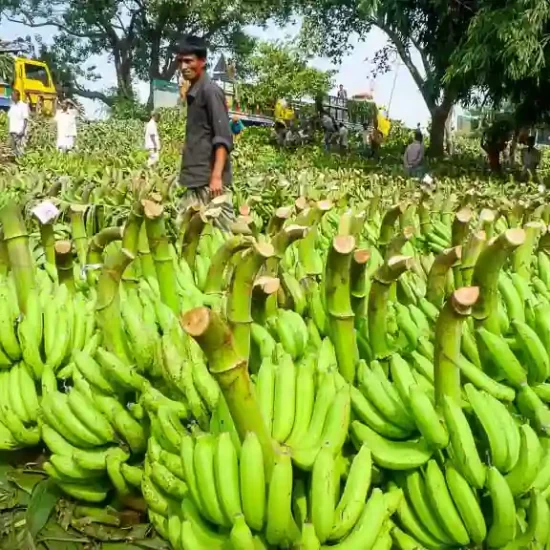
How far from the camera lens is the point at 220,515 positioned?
127cm

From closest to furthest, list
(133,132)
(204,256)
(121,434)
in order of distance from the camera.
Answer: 1. (121,434)
2. (204,256)
3. (133,132)

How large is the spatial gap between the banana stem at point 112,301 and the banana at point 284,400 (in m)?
0.59

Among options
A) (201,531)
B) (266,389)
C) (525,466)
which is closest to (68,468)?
(201,531)

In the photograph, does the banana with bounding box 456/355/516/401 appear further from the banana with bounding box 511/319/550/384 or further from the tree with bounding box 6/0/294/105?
the tree with bounding box 6/0/294/105

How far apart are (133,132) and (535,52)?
11414 millimetres

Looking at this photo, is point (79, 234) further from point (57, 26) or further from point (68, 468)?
point (57, 26)

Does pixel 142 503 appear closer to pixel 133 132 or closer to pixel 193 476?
pixel 193 476

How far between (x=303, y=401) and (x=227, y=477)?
0.25 meters

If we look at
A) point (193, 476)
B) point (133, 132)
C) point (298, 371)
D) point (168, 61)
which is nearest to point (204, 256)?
point (298, 371)

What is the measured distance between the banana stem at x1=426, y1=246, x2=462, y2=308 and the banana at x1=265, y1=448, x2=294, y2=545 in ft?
2.16

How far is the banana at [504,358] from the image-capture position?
1506mm

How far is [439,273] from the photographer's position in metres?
1.78

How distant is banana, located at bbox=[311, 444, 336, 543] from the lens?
1.23 meters

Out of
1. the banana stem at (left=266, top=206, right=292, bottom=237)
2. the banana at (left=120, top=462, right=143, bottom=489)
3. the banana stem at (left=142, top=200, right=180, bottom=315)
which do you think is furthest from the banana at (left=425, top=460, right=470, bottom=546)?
the banana stem at (left=266, top=206, right=292, bottom=237)
